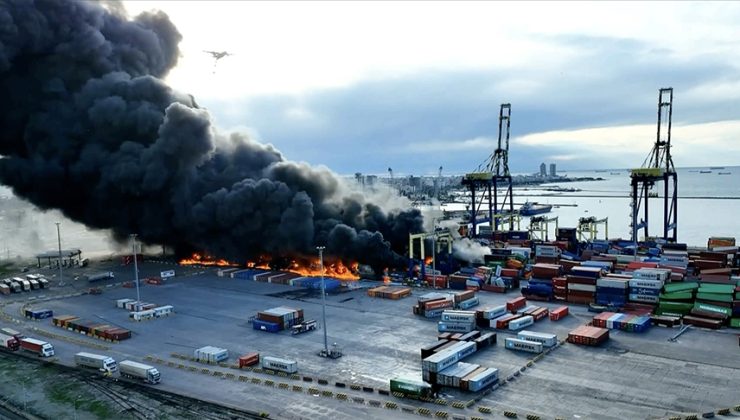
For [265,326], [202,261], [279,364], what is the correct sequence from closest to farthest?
1. [279,364]
2. [265,326]
3. [202,261]

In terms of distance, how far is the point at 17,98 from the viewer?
124 meters

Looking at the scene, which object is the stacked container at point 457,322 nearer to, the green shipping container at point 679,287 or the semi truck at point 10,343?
the green shipping container at point 679,287

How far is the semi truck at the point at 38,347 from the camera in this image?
62209mm

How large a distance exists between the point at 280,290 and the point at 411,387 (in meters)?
49.6

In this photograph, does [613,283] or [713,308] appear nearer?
[713,308]

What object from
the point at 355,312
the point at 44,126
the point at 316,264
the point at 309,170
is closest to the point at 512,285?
the point at 355,312

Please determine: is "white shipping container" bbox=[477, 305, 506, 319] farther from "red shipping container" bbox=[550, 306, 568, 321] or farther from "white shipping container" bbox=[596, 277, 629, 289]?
"white shipping container" bbox=[596, 277, 629, 289]

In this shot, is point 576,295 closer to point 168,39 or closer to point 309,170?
point 309,170

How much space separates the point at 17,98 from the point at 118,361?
8948 centimetres

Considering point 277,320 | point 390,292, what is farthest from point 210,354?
point 390,292

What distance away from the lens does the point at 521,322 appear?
6738cm

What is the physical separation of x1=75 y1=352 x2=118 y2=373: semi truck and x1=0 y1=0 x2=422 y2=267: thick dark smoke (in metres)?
51.7

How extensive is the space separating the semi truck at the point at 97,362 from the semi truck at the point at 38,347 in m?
5.58

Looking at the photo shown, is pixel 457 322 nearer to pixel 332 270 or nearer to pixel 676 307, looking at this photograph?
pixel 676 307
